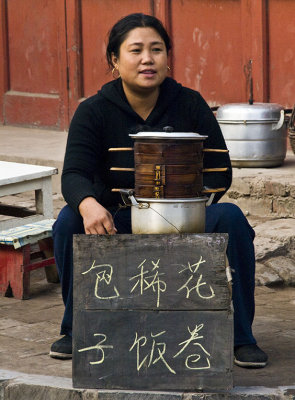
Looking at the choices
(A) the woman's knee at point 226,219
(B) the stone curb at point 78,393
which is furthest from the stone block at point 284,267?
(B) the stone curb at point 78,393

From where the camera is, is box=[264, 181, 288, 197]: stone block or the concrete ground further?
box=[264, 181, 288, 197]: stone block

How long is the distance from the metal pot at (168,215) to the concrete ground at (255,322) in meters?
0.60

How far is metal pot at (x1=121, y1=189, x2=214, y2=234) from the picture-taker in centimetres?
371

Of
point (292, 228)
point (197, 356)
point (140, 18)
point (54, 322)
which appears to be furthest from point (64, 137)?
point (197, 356)

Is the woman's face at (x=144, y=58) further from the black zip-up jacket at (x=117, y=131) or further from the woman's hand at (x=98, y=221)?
the woman's hand at (x=98, y=221)

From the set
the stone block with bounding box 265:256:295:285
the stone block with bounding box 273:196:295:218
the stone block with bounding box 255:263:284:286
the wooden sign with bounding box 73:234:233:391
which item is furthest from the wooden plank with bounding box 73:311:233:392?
the stone block with bounding box 273:196:295:218

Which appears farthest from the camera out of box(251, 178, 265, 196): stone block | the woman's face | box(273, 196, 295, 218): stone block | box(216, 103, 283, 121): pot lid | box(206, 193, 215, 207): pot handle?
box(216, 103, 283, 121): pot lid

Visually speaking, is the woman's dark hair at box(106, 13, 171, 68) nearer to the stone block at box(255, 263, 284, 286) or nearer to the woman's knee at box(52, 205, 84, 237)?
the woman's knee at box(52, 205, 84, 237)

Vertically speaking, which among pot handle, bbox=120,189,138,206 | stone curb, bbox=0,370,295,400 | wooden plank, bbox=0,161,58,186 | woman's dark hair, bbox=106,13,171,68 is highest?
woman's dark hair, bbox=106,13,171,68

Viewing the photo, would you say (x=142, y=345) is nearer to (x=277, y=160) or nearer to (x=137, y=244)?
(x=137, y=244)

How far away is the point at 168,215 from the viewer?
12.2 ft

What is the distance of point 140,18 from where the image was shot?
4172 mm

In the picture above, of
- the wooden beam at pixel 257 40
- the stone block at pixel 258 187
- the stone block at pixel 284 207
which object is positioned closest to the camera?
the stone block at pixel 284 207

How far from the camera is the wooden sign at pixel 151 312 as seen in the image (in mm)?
3715
